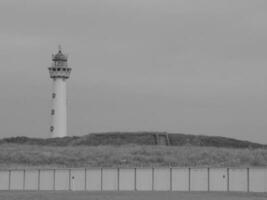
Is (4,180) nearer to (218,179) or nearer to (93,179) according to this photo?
(93,179)

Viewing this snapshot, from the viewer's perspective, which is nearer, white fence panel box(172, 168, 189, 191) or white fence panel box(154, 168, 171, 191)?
white fence panel box(172, 168, 189, 191)

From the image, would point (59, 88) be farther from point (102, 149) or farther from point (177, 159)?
point (177, 159)

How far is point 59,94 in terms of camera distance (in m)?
105

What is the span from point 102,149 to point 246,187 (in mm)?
29296

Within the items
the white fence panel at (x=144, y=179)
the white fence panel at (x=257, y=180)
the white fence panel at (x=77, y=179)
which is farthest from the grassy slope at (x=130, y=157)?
the white fence panel at (x=257, y=180)

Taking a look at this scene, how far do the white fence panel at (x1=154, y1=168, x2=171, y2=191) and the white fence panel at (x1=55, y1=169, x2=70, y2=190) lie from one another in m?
6.90

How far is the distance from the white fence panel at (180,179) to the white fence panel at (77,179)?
23.0 feet

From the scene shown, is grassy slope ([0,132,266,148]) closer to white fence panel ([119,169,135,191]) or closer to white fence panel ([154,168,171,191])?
white fence panel ([119,169,135,191])

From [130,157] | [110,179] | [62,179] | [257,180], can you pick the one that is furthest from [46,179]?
[257,180]

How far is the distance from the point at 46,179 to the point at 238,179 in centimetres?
1492

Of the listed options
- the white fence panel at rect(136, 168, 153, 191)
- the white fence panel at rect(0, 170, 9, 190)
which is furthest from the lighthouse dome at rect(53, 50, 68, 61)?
the white fence panel at rect(136, 168, 153, 191)

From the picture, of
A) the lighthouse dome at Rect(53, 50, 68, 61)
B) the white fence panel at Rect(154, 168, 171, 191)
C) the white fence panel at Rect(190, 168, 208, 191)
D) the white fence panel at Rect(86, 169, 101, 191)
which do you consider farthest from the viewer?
the lighthouse dome at Rect(53, 50, 68, 61)

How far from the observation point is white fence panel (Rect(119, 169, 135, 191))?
62.1m

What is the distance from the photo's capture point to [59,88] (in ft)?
346
